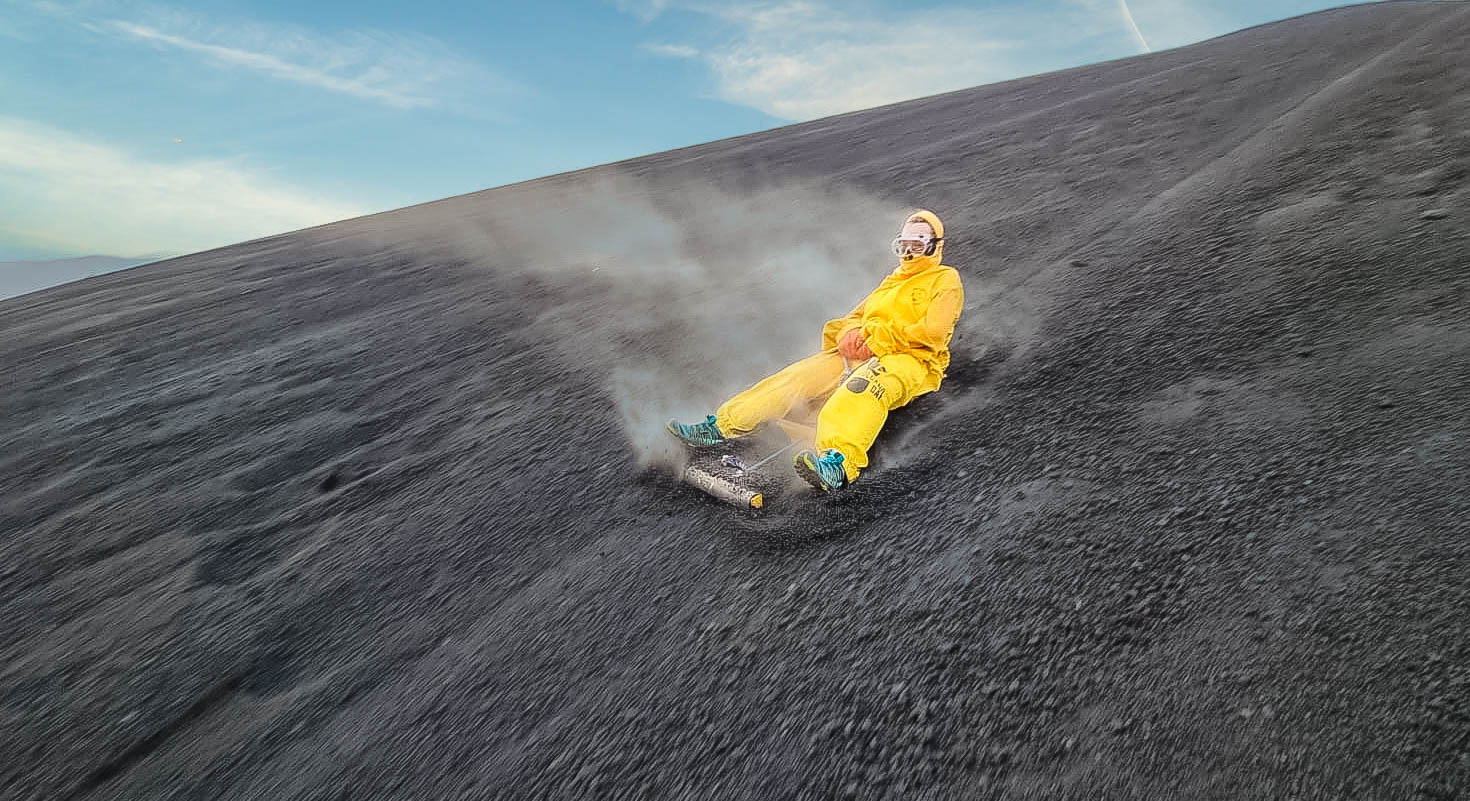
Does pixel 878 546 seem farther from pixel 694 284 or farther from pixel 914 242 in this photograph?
pixel 694 284

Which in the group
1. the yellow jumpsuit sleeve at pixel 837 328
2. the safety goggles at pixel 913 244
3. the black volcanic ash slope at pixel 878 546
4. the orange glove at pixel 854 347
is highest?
the safety goggles at pixel 913 244

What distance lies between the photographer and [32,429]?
23.0 feet

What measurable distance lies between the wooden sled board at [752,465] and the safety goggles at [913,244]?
122cm

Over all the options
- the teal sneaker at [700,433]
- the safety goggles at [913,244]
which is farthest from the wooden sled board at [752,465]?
the safety goggles at [913,244]

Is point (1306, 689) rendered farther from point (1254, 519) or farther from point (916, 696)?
point (916, 696)

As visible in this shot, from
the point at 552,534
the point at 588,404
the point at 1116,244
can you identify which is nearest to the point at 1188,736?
the point at 552,534

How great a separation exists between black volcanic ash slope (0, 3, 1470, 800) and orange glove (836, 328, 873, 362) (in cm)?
45

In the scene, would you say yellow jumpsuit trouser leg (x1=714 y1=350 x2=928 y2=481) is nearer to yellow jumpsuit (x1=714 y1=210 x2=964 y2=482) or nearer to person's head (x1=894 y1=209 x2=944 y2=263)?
yellow jumpsuit (x1=714 y1=210 x2=964 y2=482)

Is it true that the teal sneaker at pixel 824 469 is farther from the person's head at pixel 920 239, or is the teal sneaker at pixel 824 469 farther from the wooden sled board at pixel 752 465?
the person's head at pixel 920 239

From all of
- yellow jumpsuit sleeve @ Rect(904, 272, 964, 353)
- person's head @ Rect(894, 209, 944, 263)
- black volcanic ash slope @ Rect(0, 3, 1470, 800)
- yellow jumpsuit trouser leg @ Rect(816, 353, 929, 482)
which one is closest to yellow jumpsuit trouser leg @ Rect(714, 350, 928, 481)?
yellow jumpsuit trouser leg @ Rect(816, 353, 929, 482)

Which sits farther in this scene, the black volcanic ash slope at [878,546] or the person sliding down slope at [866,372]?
the person sliding down slope at [866,372]

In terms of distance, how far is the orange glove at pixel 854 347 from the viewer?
4254 millimetres

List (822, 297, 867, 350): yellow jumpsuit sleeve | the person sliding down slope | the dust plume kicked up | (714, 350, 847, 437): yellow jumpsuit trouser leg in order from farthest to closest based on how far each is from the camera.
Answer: the dust plume kicked up, (822, 297, 867, 350): yellow jumpsuit sleeve, (714, 350, 847, 437): yellow jumpsuit trouser leg, the person sliding down slope

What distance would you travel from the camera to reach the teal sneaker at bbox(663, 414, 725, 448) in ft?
13.1
